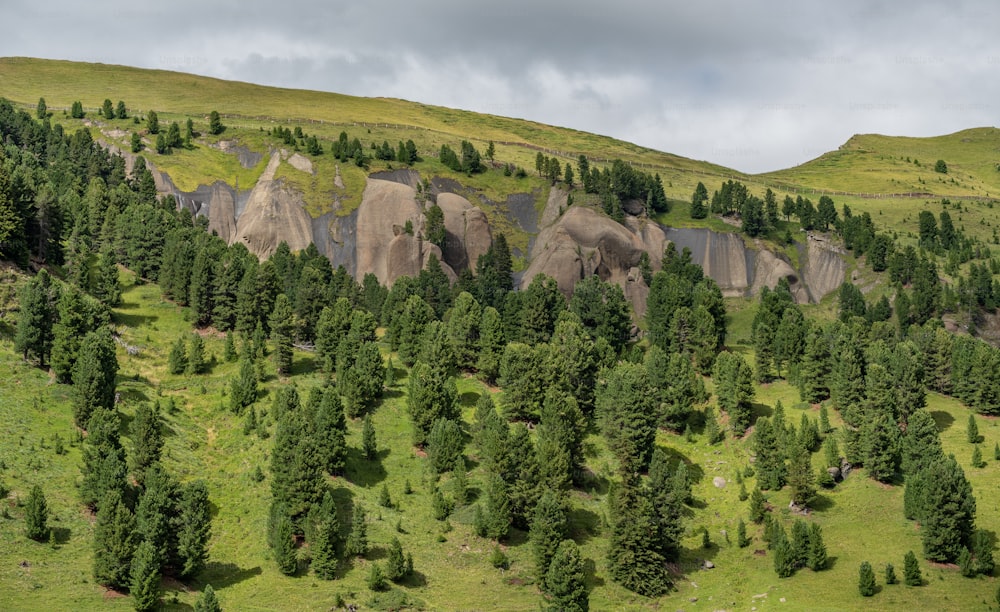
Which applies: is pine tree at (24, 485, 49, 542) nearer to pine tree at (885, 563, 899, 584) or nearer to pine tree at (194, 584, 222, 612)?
pine tree at (194, 584, 222, 612)

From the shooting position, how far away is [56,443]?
91.8m

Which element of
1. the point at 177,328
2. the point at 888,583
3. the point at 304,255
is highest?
the point at 304,255

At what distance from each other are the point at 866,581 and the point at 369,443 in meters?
52.9

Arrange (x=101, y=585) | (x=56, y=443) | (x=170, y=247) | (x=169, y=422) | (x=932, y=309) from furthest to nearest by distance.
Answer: (x=932, y=309)
(x=170, y=247)
(x=169, y=422)
(x=56, y=443)
(x=101, y=585)

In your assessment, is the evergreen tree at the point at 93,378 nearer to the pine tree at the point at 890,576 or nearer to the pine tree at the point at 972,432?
the pine tree at the point at 890,576

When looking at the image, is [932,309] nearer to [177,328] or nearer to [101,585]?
[177,328]

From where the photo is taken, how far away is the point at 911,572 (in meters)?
84.4

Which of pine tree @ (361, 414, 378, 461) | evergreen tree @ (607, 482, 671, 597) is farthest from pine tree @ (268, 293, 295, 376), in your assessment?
evergreen tree @ (607, 482, 671, 597)

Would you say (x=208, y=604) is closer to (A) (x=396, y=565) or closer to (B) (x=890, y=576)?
(A) (x=396, y=565)

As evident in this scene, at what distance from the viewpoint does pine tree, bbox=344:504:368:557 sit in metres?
87.2

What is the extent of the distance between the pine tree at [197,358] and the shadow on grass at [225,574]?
43713 millimetres

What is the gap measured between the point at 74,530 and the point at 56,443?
1360cm

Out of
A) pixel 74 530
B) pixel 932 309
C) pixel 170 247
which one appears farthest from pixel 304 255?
pixel 932 309

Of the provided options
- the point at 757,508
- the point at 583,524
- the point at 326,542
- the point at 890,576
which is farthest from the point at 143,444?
the point at 890,576
